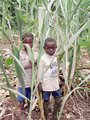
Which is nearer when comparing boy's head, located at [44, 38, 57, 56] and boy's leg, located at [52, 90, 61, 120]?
boy's head, located at [44, 38, 57, 56]

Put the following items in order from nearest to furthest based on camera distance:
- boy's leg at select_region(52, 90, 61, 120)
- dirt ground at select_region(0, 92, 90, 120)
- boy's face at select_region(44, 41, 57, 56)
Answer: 1. boy's face at select_region(44, 41, 57, 56)
2. boy's leg at select_region(52, 90, 61, 120)
3. dirt ground at select_region(0, 92, 90, 120)

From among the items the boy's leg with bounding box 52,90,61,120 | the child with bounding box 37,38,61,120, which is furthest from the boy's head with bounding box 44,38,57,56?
the boy's leg with bounding box 52,90,61,120

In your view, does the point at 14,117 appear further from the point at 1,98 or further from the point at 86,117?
the point at 86,117

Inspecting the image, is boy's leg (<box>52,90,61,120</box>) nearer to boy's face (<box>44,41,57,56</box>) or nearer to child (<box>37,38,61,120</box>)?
child (<box>37,38,61,120</box>)

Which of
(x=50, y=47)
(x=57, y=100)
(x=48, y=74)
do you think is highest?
(x=50, y=47)

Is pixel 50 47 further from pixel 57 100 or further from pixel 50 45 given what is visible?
pixel 57 100

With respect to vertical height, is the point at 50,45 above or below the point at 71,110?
above

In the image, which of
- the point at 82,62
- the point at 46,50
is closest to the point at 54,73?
the point at 46,50

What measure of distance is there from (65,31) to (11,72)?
97 centimetres

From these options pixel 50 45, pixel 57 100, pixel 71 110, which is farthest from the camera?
pixel 71 110

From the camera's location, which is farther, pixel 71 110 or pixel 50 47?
pixel 71 110

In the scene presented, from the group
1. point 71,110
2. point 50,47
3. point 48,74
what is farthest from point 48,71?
point 71,110

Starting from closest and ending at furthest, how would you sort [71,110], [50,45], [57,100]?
1. [50,45]
2. [57,100]
3. [71,110]

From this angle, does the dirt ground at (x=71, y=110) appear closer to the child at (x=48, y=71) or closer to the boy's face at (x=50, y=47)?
the child at (x=48, y=71)
